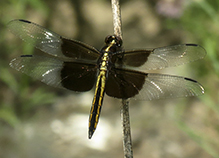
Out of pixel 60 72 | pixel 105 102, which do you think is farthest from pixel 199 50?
pixel 105 102

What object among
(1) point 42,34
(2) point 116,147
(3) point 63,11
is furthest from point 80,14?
(1) point 42,34

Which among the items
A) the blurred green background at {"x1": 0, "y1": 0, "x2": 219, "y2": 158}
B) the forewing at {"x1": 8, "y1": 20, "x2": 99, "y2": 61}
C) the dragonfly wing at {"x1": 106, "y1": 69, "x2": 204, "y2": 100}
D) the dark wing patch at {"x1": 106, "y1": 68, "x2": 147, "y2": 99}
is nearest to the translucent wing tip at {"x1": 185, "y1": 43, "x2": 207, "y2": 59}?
the dragonfly wing at {"x1": 106, "y1": 69, "x2": 204, "y2": 100}

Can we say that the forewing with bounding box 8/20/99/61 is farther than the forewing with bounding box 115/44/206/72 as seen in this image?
Yes

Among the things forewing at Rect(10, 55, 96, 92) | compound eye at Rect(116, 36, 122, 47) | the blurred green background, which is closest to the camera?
compound eye at Rect(116, 36, 122, 47)

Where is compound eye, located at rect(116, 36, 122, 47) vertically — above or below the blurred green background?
above

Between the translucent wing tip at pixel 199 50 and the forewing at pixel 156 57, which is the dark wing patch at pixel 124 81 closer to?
the forewing at pixel 156 57

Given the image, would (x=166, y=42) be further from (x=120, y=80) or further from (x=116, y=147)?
(x=120, y=80)

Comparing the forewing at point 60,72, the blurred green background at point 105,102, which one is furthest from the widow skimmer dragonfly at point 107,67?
the blurred green background at point 105,102

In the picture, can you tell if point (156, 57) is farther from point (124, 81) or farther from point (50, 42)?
point (50, 42)

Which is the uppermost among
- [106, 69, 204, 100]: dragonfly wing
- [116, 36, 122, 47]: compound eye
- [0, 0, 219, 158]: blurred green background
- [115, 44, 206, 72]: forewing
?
[116, 36, 122, 47]: compound eye

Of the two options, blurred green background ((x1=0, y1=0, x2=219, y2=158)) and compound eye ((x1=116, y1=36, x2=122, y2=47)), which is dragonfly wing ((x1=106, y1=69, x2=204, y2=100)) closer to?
compound eye ((x1=116, y1=36, x2=122, y2=47))
